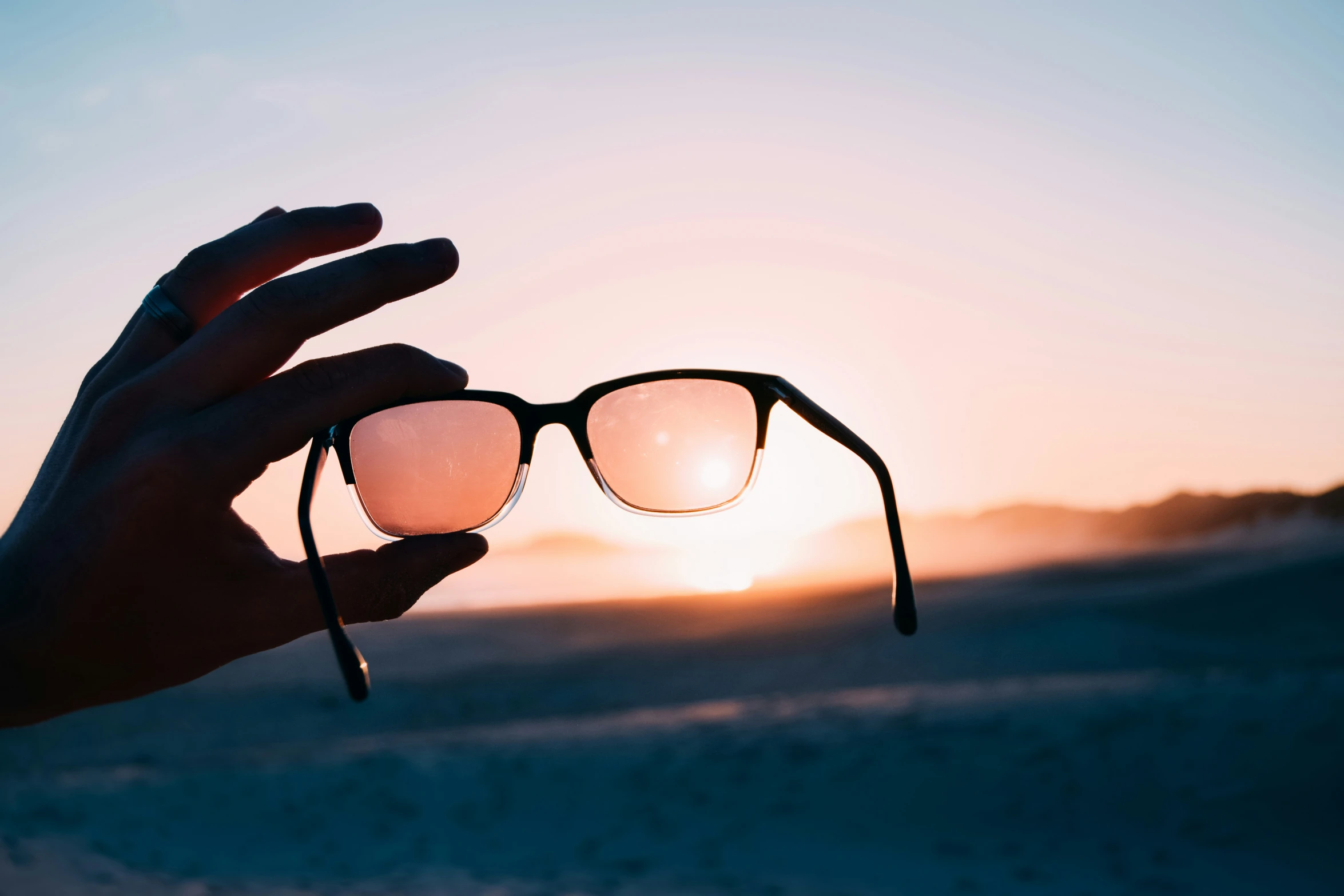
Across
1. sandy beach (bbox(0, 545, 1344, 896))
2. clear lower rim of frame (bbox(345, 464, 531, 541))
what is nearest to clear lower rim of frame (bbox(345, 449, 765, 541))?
clear lower rim of frame (bbox(345, 464, 531, 541))

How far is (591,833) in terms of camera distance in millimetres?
6105

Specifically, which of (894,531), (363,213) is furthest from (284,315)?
(894,531)

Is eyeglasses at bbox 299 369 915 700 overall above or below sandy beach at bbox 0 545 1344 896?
above

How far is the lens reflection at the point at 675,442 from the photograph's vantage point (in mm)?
1824

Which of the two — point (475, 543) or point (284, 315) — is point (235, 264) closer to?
point (284, 315)

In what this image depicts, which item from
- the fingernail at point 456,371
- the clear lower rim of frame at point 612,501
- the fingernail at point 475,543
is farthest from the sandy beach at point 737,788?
the fingernail at point 456,371

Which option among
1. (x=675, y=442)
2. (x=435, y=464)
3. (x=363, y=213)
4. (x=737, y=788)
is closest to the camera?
(x=363, y=213)

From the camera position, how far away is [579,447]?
75.2 inches

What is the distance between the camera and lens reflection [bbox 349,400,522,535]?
5.48ft

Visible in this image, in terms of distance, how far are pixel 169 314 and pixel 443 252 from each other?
19.6 inches

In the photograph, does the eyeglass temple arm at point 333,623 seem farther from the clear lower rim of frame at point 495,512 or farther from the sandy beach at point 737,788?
the sandy beach at point 737,788

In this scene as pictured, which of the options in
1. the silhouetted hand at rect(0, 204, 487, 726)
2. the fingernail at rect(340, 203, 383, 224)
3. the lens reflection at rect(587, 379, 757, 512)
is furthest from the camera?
the lens reflection at rect(587, 379, 757, 512)

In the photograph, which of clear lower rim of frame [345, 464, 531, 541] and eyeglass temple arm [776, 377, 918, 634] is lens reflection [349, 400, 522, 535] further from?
eyeglass temple arm [776, 377, 918, 634]

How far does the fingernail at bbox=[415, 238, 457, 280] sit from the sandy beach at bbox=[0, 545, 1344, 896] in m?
4.90
